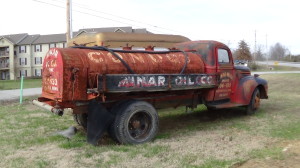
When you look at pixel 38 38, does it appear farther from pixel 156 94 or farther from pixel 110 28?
pixel 156 94

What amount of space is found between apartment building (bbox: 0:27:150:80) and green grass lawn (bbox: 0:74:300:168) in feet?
174

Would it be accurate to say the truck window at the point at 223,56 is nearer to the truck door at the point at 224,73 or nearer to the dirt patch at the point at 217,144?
the truck door at the point at 224,73

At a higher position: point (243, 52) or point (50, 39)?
point (50, 39)

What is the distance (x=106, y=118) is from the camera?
19.2 feet

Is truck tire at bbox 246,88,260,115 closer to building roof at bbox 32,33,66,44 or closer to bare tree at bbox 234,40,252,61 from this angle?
bare tree at bbox 234,40,252,61

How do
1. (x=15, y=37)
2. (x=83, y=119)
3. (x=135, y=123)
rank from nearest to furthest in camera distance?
(x=135, y=123) → (x=83, y=119) → (x=15, y=37)

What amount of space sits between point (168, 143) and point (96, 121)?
145cm

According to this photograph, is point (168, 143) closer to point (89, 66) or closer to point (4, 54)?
point (89, 66)

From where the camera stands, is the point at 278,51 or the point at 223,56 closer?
the point at 223,56

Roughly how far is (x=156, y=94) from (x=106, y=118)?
151cm

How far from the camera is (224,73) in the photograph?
8.41m

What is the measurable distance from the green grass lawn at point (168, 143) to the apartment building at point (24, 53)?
53061 millimetres

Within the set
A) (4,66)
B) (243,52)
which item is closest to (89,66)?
(243,52)

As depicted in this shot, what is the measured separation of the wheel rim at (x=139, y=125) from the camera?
627 cm
